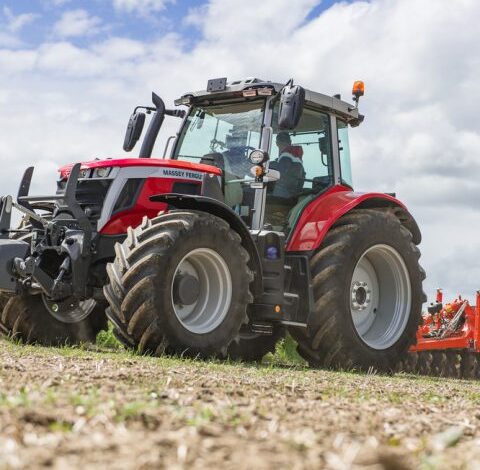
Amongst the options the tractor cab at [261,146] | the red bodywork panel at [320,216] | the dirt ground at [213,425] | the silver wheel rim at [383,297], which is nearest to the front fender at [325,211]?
the red bodywork panel at [320,216]

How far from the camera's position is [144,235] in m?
7.57

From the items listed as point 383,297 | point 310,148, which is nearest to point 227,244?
point 310,148

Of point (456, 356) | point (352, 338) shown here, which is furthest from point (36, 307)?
point (456, 356)

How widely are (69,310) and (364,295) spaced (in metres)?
3.12

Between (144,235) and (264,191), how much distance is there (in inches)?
70.3

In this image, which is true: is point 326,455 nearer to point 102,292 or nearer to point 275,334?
point 102,292

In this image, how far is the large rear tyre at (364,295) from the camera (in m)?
8.85

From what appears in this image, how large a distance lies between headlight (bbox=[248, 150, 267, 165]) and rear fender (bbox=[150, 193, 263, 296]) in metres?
0.69

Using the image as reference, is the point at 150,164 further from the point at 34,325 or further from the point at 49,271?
the point at 34,325

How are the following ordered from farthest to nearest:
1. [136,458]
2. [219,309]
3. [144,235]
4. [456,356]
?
1. [456,356]
2. [219,309]
3. [144,235]
4. [136,458]

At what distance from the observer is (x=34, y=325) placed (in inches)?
365

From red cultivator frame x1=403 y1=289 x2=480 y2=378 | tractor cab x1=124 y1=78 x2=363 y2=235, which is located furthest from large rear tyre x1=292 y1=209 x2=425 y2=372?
red cultivator frame x1=403 y1=289 x2=480 y2=378

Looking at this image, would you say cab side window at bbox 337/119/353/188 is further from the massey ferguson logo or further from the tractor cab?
the massey ferguson logo

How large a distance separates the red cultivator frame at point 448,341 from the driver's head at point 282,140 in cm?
542
